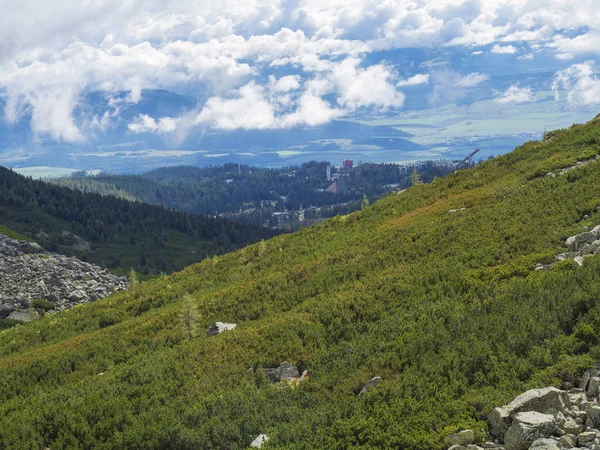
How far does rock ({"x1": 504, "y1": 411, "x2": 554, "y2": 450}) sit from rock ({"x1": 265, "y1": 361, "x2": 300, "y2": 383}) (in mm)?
9919

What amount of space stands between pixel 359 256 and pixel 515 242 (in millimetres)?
11799

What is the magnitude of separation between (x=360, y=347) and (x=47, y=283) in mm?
81487

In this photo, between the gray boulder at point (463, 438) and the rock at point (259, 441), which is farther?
the rock at point (259, 441)

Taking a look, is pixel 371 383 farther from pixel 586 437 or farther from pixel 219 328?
pixel 219 328

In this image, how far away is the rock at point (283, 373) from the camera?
21139 mm

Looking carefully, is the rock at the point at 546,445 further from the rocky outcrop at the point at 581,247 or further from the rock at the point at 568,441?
the rocky outcrop at the point at 581,247

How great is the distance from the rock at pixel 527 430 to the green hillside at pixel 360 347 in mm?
1038

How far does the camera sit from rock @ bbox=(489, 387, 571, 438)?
13125 mm

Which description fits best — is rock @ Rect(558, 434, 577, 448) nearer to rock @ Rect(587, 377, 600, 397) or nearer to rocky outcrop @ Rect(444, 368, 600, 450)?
rocky outcrop @ Rect(444, 368, 600, 450)

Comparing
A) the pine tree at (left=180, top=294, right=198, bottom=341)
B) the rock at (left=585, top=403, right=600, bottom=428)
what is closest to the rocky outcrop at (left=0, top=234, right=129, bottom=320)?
the pine tree at (left=180, top=294, right=198, bottom=341)

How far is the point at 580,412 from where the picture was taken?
12844 millimetres

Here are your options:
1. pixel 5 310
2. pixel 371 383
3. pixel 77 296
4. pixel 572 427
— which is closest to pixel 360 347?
pixel 371 383

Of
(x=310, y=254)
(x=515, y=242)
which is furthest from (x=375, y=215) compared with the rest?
(x=515, y=242)

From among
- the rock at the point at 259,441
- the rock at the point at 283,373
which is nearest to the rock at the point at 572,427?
the rock at the point at 259,441
